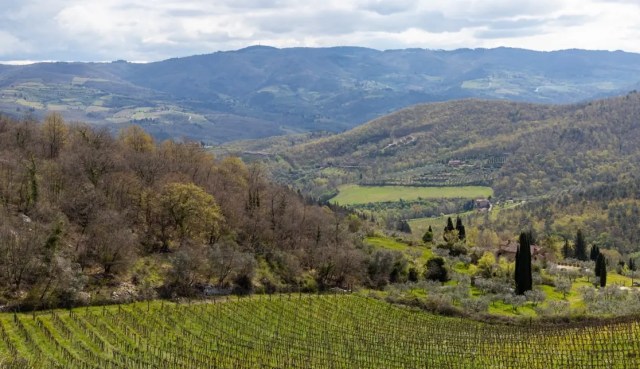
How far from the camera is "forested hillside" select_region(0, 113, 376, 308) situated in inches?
2146

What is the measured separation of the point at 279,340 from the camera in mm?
50438

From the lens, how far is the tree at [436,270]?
86.7 meters

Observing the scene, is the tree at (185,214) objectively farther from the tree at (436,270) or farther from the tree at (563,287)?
the tree at (563,287)

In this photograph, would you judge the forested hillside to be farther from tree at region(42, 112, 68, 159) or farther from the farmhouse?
the farmhouse

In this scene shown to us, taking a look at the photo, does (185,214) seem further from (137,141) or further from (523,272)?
(523,272)

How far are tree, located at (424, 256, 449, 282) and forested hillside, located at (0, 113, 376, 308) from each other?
10762 millimetres

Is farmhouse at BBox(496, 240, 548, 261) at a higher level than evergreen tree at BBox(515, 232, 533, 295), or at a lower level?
lower

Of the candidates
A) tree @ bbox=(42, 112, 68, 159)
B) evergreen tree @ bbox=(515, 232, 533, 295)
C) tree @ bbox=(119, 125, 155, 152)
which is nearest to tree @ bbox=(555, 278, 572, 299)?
evergreen tree @ bbox=(515, 232, 533, 295)

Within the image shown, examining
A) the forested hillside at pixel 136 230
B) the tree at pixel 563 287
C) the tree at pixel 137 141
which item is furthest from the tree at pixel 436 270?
the tree at pixel 137 141

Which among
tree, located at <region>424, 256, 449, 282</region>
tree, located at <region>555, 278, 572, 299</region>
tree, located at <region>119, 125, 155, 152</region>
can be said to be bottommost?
tree, located at <region>555, 278, 572, 299</region>

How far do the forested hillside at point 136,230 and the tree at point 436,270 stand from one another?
424 inches

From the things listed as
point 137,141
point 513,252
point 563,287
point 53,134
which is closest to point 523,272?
point 563,287

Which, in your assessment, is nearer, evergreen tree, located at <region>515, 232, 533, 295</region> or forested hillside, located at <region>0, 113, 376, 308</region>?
forested hillside, located at <region>0, 113, 376, 308</region>

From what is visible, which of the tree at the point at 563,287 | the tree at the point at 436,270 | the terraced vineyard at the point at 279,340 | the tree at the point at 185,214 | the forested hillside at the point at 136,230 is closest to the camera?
the terraced vineyard at the point at 279,340
